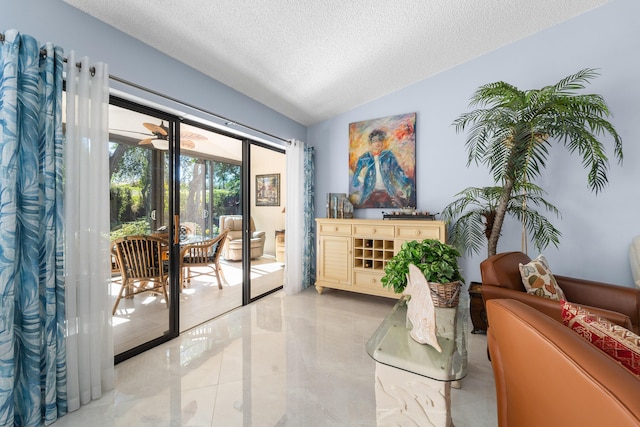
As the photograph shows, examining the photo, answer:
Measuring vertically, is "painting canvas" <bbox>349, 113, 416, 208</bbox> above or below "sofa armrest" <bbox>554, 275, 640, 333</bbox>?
above

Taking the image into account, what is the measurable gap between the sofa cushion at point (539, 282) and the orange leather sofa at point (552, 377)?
0.86 metres

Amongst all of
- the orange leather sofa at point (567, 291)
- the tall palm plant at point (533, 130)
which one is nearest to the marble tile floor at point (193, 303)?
the orange leather sofa at point (567, 291)

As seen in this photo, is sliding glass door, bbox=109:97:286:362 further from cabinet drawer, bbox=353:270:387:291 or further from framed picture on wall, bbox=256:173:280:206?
cabinet drawer, bbox=353:270:387:291

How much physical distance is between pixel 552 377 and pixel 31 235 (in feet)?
8.10

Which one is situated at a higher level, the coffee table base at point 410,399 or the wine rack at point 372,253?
the wine rack at point 372,253

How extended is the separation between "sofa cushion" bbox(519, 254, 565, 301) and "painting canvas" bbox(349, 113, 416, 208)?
1653 millimetres

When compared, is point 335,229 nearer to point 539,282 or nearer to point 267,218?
point 267,218

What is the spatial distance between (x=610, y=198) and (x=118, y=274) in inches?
182

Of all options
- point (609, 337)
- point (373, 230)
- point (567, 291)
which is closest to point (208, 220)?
point (373, 230)

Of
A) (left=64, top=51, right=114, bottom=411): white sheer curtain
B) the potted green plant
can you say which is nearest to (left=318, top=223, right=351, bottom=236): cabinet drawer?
the potted green plant

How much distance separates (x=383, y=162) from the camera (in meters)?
3.60

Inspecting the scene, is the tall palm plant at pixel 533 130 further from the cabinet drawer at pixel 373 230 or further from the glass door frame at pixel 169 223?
the glass door frame at pixel 169 223

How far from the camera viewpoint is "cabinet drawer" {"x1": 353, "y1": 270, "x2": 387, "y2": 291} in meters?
3.26

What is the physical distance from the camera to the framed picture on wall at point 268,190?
11.9 ft
